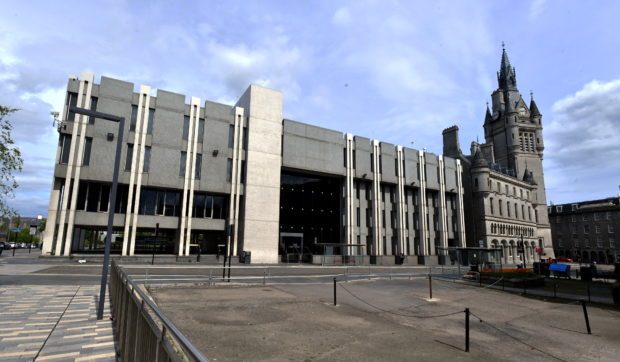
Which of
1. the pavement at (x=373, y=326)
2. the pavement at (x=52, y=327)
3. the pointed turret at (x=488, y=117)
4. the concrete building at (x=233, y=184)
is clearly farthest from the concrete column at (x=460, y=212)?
the pavement at (x=52, y=327)

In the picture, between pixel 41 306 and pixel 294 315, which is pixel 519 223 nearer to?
pixel 294 315

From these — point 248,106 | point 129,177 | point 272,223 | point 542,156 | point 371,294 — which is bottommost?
point 371,294

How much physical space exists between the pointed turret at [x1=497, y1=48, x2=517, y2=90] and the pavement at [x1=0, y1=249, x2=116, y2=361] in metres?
102

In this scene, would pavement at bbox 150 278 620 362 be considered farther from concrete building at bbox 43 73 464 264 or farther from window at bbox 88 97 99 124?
window at bbox 88 97 99 124

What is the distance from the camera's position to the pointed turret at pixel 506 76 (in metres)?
88.0

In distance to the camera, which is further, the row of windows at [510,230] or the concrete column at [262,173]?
the row of windows at [510,230]

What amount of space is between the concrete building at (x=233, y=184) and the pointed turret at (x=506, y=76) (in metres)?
51.1

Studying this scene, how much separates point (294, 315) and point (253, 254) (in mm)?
28705

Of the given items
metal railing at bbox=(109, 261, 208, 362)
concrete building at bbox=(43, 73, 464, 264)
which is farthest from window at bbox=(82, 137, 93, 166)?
metal railing at bbox=(109, 261, 208, 362)

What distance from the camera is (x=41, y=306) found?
1053 centimetres

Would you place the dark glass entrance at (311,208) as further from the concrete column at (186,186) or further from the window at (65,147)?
the window at (65,147)

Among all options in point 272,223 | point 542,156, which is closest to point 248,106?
point 272,223

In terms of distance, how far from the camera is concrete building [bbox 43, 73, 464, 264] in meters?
33.7

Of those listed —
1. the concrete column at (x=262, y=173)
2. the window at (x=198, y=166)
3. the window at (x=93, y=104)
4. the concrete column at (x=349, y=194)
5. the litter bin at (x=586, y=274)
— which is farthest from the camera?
the concrete column at (x=349, y=194)
